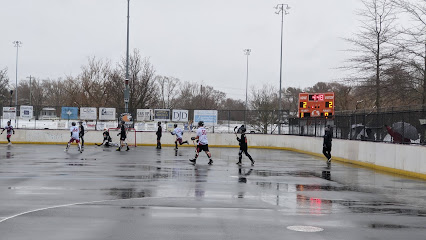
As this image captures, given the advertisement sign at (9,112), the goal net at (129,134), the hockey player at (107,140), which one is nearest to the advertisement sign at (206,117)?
the goal net at (129,134)

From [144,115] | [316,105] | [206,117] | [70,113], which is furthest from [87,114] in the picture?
[316,105]

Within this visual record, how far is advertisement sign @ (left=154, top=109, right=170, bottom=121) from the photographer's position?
42000 millimetres

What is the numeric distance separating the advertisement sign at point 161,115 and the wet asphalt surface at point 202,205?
2230 cm

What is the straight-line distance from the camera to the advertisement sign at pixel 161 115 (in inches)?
1654

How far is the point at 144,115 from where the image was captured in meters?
41.7

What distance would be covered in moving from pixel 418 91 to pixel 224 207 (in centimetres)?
2851

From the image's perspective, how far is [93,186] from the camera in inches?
573

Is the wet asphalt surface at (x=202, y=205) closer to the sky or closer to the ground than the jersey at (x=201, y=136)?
closer to the ground

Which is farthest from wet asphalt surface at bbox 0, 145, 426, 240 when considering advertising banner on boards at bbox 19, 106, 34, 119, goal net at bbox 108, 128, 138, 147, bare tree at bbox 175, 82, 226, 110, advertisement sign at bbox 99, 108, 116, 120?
bare tree at bbox 175, 82, 226, 110

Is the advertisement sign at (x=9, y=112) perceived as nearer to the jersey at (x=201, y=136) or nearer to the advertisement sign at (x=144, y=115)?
the advertisement sign at (x=144, y=115)

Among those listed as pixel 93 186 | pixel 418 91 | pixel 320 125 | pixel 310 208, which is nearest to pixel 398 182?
pixel 310 208

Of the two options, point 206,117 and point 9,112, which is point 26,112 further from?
point 206,117

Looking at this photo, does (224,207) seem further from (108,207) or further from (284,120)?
(284,120)

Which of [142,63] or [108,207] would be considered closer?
[108,207]
